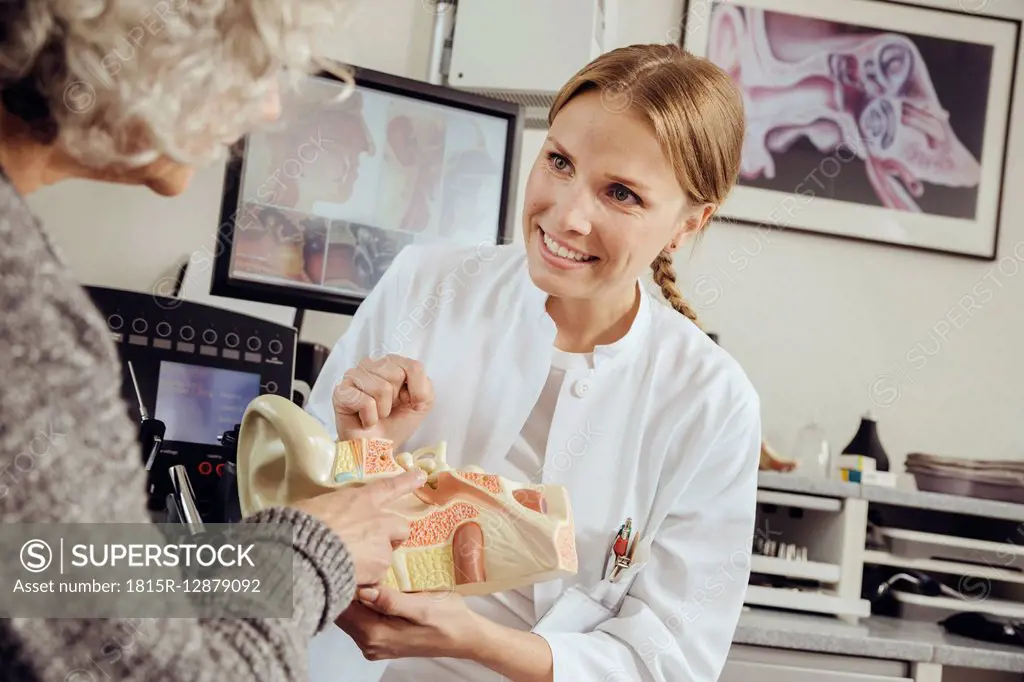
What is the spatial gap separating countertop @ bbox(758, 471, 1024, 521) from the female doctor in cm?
69

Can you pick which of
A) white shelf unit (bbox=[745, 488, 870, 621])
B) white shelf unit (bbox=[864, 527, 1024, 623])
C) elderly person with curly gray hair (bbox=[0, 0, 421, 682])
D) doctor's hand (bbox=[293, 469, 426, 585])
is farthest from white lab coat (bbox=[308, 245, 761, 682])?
white shelf unit (bbox=[864, 527, 1024, 623])

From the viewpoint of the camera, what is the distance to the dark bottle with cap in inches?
80.4

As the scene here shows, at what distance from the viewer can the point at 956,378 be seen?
7.56 ft

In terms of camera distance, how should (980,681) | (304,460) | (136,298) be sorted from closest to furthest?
(304,460) → (136,298) → (980,681)

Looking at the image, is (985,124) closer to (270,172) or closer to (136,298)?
(270,172)

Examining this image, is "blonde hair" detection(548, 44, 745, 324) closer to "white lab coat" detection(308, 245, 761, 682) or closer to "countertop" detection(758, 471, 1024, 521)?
"white lab coat" detection(308, 245, 761, 682)

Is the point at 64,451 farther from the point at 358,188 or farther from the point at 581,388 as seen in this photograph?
the point at 358,188

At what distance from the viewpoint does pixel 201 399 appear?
1294mm

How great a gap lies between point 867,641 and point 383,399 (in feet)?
3.59

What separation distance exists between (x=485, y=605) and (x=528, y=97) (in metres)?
1.18

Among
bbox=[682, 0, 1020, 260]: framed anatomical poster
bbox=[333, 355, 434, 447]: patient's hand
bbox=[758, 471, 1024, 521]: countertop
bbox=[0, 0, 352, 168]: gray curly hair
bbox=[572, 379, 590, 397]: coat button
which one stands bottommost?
bbox=[758, 471, 1024, 521]: countertop

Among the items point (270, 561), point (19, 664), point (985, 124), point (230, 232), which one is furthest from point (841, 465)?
point (19, 664)

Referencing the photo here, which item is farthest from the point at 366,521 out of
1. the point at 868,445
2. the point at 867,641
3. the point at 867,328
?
the point at 867,328

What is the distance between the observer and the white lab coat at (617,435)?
1103mm
